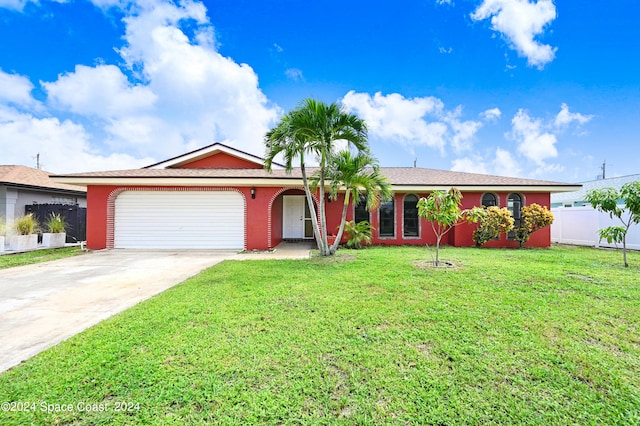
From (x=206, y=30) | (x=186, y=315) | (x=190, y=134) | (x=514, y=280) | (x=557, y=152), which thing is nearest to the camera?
(x=186, y=315)

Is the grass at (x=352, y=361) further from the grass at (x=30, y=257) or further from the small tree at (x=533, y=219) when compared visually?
the grass at (x=30, y=257)

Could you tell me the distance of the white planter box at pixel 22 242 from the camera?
467 inches

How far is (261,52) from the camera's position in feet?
45.9

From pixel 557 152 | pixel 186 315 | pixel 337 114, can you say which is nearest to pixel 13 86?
pixel 337 114

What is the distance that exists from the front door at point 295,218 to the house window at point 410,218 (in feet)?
17.8

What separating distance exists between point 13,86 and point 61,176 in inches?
306

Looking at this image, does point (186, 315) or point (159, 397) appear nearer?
point (159, 397)

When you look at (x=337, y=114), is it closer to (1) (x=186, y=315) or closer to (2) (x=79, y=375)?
(1) (x=186, y=315)

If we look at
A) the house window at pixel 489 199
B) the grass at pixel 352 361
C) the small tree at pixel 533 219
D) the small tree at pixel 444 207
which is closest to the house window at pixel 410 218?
the house window at pixel 489 199

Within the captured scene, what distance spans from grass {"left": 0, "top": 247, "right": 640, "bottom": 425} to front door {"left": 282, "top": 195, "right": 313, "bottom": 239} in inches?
416

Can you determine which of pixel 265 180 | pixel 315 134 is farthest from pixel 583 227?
pixel 265 180

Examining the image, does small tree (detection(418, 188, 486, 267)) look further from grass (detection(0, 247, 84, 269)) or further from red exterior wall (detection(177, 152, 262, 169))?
grass (detection(0, 247, 84, 269))

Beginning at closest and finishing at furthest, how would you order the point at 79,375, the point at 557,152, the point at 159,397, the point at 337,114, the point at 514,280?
the point at 159,397 < the point at 79,375 < the point at 514,280 < the point at 337,114 < the point at 557,152

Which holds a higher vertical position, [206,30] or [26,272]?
[206,30]
